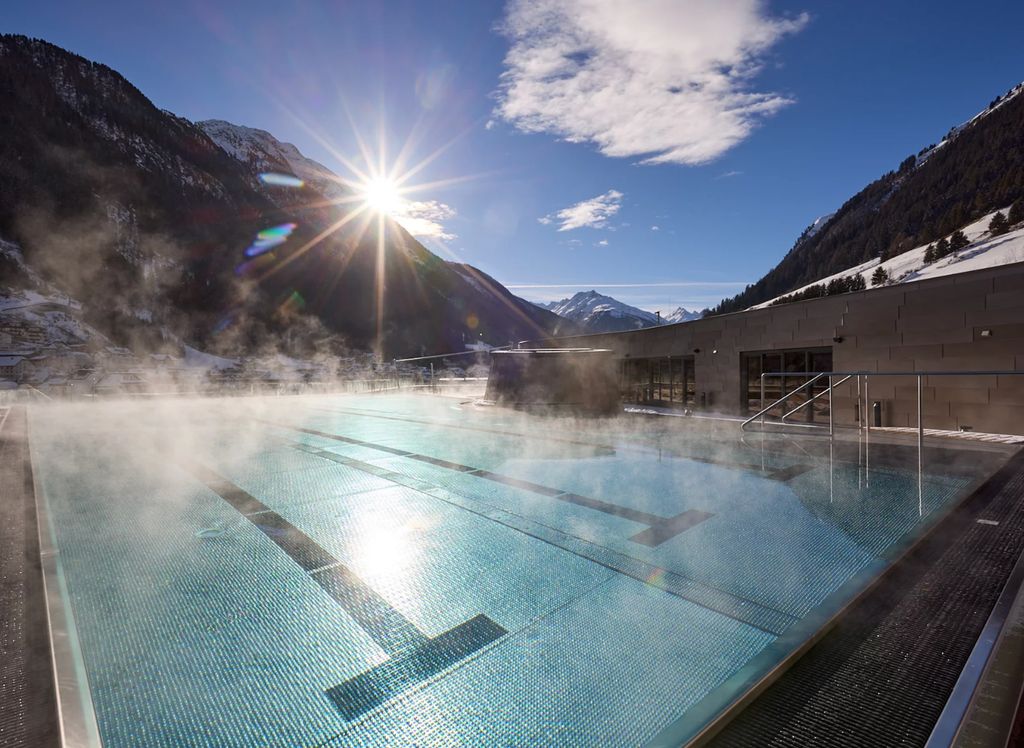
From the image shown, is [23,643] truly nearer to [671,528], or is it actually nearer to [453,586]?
[453,586]

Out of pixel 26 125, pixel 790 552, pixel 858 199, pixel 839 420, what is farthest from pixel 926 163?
pixel 26 125

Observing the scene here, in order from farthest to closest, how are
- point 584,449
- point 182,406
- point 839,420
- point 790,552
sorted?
point 182,406 < point 839,420 < point 584,449 < point 790,552

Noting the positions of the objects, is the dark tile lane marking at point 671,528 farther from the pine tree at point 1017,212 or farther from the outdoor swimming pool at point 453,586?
the pine tree at point 1017,212

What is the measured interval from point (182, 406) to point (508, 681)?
14.0m

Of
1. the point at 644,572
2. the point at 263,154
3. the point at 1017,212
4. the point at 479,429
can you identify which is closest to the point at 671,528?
the point at 644,572

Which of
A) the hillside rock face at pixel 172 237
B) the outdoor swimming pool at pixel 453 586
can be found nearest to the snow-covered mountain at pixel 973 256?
the outdoor swimming pool at pixel 453 586

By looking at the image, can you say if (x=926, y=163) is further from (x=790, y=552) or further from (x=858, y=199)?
(x=790, y=552)

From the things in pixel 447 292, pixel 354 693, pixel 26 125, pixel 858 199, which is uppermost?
pixel 858 199

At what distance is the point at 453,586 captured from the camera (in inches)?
83.7

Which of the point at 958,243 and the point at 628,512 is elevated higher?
the point at 958,243

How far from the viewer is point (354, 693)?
1409 millimetres

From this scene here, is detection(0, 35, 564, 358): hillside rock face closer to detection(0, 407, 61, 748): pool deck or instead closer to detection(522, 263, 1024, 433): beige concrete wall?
detection(0, 407, 61, 748): pool deck

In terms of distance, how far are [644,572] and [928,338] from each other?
6.99m

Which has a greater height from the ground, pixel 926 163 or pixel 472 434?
pixel 926 163
